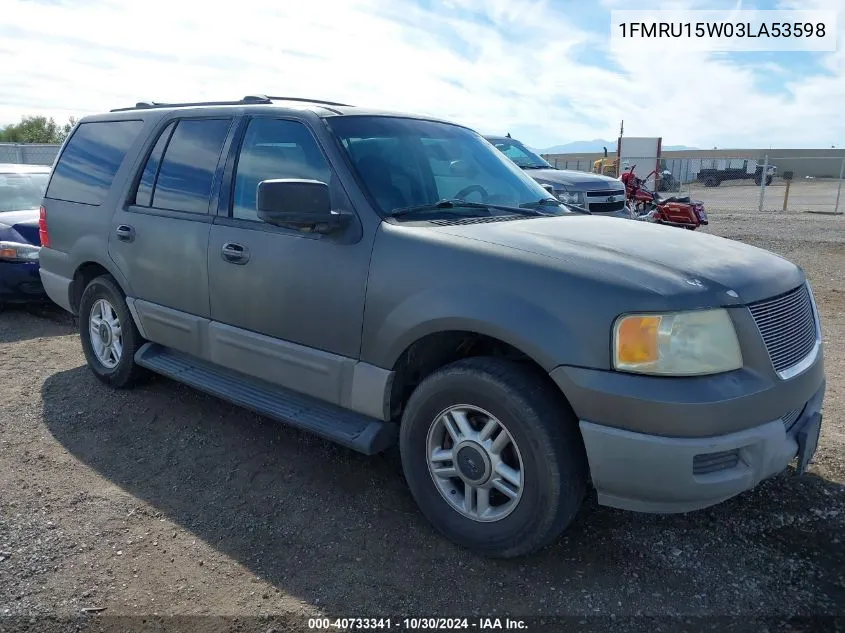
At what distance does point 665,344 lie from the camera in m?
2.44

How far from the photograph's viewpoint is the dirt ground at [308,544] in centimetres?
264

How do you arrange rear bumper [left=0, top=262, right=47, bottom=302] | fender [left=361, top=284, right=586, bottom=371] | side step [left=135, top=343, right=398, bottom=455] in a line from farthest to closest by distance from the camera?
rear bumper [left=0, top=262, right=47, bottom=302], side step [left=135, top=343, right=398, bottom=455], fender [left=361, top=284, right=586, bottom=371]

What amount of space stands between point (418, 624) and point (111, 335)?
3.42 meters

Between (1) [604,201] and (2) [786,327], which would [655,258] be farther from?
(1) [604,201]

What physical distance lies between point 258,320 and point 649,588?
91.9 inches

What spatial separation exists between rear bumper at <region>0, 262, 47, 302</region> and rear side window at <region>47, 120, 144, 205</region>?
7.44 ft

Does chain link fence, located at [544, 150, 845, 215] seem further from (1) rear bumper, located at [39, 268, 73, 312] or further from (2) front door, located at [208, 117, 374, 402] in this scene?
(2) front door, located at [208, 117, 374, 402]

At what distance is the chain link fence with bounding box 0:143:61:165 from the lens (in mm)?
21312

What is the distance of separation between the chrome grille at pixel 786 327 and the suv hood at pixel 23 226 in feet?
24.1

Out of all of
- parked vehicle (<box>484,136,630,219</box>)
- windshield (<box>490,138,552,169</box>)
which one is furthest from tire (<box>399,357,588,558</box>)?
windshield (<box>490,138,552,169</box>)

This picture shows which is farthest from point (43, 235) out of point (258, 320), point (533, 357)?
point (533, 357)

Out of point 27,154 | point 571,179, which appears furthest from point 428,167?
point 27,154

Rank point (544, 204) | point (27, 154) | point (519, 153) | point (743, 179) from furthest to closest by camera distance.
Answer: point (743, 179) → point (27, 154) → point (519, 153) → point (544, 204)

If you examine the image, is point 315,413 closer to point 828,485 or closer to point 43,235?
point 828,485
